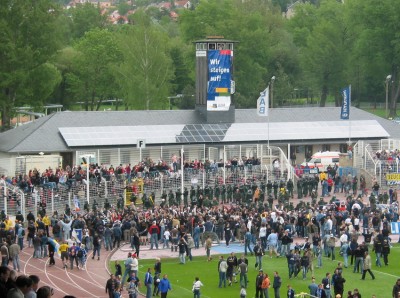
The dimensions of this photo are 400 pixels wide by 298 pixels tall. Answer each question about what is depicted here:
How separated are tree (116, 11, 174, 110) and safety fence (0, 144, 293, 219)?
3321 cm

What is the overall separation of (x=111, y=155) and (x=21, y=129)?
6.13 m

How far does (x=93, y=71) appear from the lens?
104 meters

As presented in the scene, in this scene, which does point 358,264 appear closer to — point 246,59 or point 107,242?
point 107,242

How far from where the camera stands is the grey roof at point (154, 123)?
6219 centimetres

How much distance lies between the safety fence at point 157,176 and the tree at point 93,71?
39.7 metres

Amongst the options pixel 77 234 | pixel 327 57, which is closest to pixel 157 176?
pixel 77 234

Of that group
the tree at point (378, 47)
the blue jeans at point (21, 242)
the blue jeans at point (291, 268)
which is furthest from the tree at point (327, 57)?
the blue jeans at point (291, 268)

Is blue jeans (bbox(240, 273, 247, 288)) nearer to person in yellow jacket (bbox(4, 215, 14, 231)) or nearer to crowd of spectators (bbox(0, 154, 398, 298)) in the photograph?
crowd of spectators (bbox(0, 154, 398, 298))

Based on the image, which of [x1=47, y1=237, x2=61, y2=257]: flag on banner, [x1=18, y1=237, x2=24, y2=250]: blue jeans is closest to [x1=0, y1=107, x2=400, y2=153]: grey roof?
[x1=18, y1=237, x2=24, y2=250]: blue jeans

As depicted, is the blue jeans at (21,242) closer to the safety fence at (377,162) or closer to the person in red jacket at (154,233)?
the person in red jacket at (154,233)

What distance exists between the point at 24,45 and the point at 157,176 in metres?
22.3

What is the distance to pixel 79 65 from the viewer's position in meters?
105

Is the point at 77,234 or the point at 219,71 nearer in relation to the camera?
the point at 77,234

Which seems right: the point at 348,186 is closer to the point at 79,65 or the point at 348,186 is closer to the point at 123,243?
the point at 123,243
